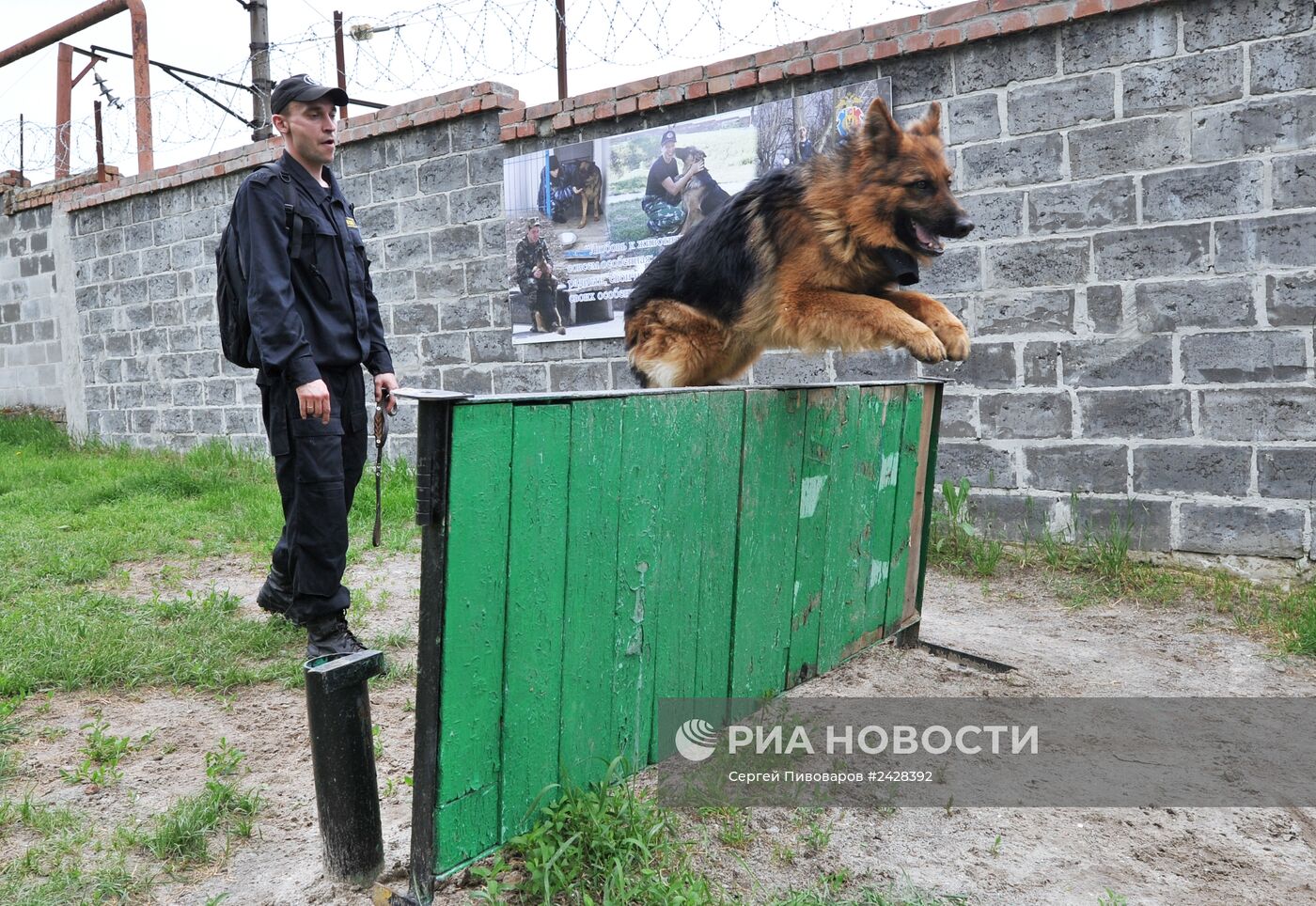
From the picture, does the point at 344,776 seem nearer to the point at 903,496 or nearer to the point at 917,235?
the point at 917,235

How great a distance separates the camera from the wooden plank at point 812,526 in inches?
118

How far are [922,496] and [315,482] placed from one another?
7.90 feet

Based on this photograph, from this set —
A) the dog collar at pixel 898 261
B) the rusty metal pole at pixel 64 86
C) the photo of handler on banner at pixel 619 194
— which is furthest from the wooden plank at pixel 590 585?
the rusty metal pole at pixel 64 86

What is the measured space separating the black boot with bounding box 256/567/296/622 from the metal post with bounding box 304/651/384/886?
177 centimetres

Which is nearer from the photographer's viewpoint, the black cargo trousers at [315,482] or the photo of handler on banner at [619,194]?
the black cargo trousers at [315,482]

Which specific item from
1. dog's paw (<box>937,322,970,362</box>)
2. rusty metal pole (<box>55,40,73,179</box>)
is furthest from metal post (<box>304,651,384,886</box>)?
rusty metal pole (<box>55,40,73,179</box>)

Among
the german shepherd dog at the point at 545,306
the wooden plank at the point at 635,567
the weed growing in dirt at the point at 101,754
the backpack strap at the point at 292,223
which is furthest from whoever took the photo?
the german shepherd dog at the point at 545,306

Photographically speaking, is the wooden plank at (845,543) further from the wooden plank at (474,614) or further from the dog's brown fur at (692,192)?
the dog's brown fur at (692,192)

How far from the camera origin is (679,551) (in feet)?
8.06

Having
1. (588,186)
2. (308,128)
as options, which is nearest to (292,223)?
(308,128)

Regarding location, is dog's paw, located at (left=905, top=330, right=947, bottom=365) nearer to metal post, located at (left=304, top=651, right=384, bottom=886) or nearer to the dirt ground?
the dirt ground

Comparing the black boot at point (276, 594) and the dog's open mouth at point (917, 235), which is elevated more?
A: the dog's open mouth at point (917, 235)

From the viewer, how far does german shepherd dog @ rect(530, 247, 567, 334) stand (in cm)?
655

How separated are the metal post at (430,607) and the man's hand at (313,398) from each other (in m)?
1.21
